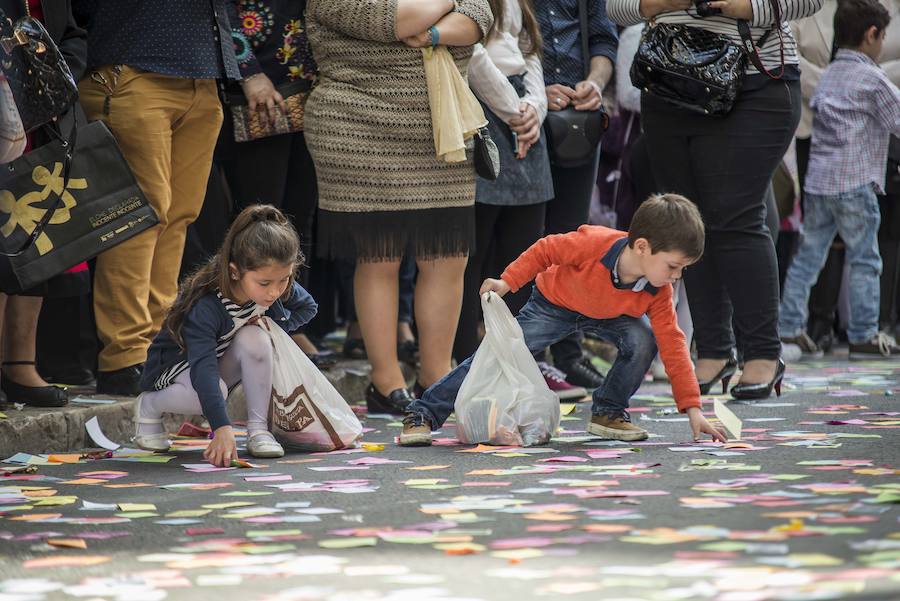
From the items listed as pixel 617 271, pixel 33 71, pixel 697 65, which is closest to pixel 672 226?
pixel 617 271

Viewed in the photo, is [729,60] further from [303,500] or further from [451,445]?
[303,500]

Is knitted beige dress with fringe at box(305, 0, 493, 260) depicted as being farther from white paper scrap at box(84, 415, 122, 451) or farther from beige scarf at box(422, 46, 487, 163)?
white paper scrap at box(84, 415, 122, 451)

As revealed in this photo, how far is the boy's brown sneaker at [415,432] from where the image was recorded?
14.7 ft

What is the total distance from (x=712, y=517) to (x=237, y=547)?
39.8 inches

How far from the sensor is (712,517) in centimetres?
309

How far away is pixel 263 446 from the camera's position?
14.2 ft

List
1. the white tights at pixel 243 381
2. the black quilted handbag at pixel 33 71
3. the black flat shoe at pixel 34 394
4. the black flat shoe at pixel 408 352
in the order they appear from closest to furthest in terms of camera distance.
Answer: the black quilted handbag at pixel 33 71
the white tights at pixel 243 381
the black flat shoe at pixel 34 394
the black flat shoe at pixel 408 352

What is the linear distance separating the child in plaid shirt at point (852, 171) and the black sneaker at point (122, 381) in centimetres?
427

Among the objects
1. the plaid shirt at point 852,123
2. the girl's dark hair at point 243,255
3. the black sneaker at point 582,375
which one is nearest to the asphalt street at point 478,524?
the girl's dark hair at point 243,255

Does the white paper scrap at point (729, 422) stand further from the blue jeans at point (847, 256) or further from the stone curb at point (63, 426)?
the blue jeans at point (847, 256)

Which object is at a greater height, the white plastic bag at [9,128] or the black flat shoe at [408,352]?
the white plastic bag at [9,128]

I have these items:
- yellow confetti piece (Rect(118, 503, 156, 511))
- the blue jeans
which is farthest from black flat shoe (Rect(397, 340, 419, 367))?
yellow confetti piece (Rect(118, 503, 156, 511))

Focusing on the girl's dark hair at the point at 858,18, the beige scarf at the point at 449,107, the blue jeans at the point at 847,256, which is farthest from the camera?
the blue jeans at the point at 847,256

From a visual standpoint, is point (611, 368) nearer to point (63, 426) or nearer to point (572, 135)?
point (572, 135)
